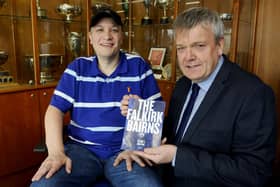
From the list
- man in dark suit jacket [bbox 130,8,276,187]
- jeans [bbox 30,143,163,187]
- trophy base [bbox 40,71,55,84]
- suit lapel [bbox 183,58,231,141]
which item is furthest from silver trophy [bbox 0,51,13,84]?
suit lapel [bbox 183,58,231,141]

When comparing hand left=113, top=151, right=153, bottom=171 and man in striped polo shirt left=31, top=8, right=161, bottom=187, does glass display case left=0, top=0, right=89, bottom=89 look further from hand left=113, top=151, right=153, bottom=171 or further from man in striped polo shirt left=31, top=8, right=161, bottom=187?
hand left=113, top=151, right=153, bottom=171

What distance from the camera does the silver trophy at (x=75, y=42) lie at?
100 inches

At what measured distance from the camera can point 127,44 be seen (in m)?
3.00

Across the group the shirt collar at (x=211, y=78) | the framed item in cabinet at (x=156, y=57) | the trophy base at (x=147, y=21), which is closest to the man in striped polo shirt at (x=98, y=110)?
the shirt collar at (x=211, y=78)

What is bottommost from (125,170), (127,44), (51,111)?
(125,170)

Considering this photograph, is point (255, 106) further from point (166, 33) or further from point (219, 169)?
point (166, 33)

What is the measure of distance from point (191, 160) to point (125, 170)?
0.95 ft

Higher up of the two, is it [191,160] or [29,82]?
[29,82]

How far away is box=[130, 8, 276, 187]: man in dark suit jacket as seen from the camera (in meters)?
0.95

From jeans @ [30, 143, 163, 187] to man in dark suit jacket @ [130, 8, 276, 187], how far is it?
9 centimetres

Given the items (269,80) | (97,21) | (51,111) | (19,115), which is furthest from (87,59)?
(269,80)

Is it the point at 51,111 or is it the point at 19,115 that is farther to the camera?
the point at 19,115

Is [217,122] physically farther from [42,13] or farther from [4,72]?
[42,13]

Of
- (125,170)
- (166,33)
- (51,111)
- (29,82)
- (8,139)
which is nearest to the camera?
(125,170)
